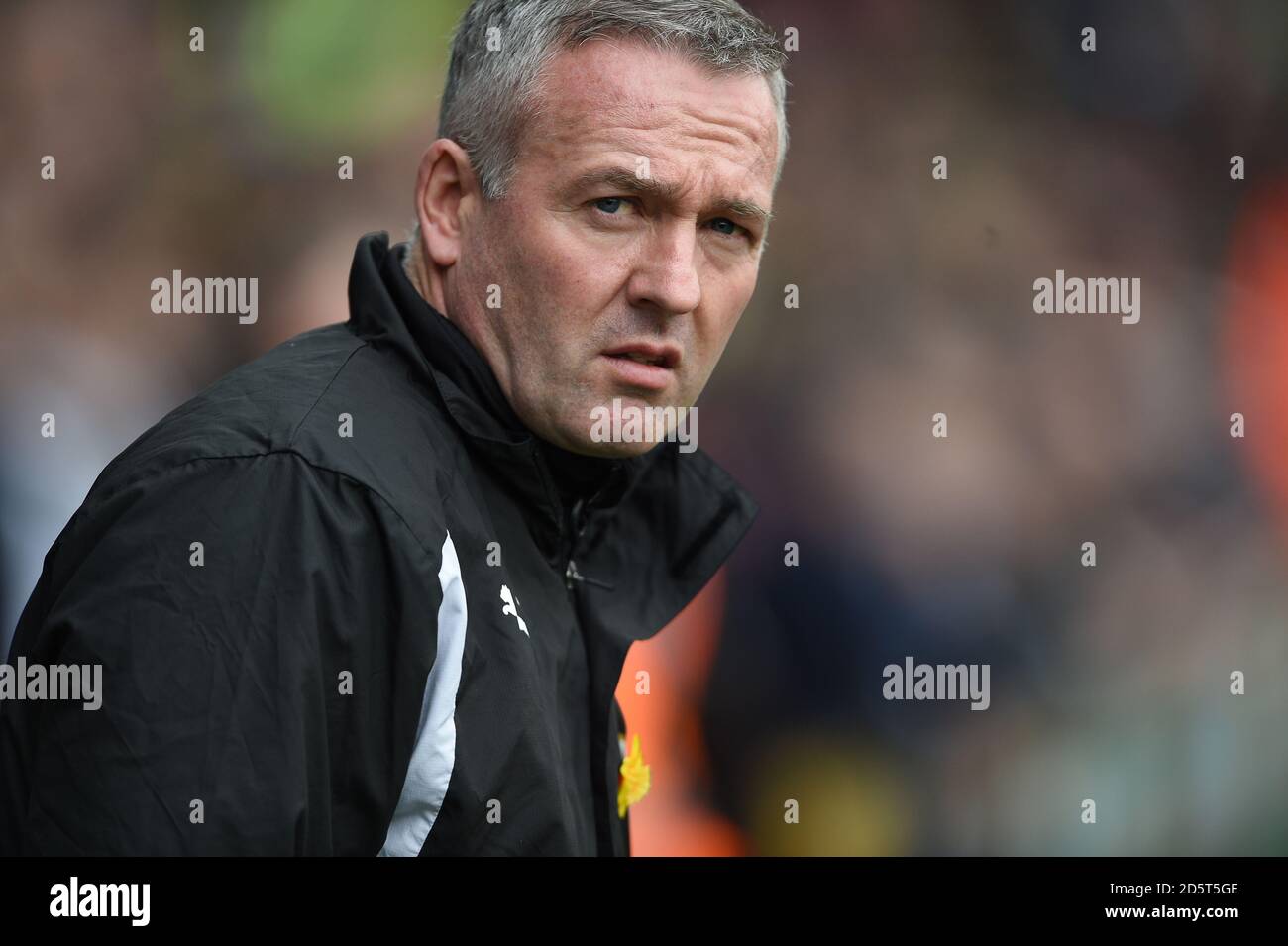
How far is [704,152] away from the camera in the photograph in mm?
1761

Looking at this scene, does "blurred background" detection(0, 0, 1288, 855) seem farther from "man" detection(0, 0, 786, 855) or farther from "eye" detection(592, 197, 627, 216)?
"eye" detection(592, 197, 627, 216)

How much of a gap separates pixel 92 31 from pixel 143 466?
112 inches

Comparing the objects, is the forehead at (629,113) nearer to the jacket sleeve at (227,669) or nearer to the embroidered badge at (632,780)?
the jacket sleeve at (227,669)

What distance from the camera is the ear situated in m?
1.83

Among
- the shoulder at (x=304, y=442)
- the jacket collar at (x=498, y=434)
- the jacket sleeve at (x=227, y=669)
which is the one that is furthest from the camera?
the jacket collar at (x=498, y=434)

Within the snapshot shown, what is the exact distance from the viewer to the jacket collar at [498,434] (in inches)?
65.5

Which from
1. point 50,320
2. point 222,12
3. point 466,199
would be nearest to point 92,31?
point 222,12

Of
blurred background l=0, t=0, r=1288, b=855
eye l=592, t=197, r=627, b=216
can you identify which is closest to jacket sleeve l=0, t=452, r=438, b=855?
eye l=592, t=197, r=627, b=216

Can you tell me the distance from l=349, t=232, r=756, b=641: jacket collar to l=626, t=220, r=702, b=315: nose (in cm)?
23

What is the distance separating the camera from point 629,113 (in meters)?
1.72

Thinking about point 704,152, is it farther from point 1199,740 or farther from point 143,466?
point 1199,740

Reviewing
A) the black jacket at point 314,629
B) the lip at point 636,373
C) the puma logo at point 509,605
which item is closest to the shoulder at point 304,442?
the black jacket at point 314,629

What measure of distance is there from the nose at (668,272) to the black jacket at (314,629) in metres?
0.24

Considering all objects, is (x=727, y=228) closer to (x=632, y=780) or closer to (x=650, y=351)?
(x=650, y=351)
